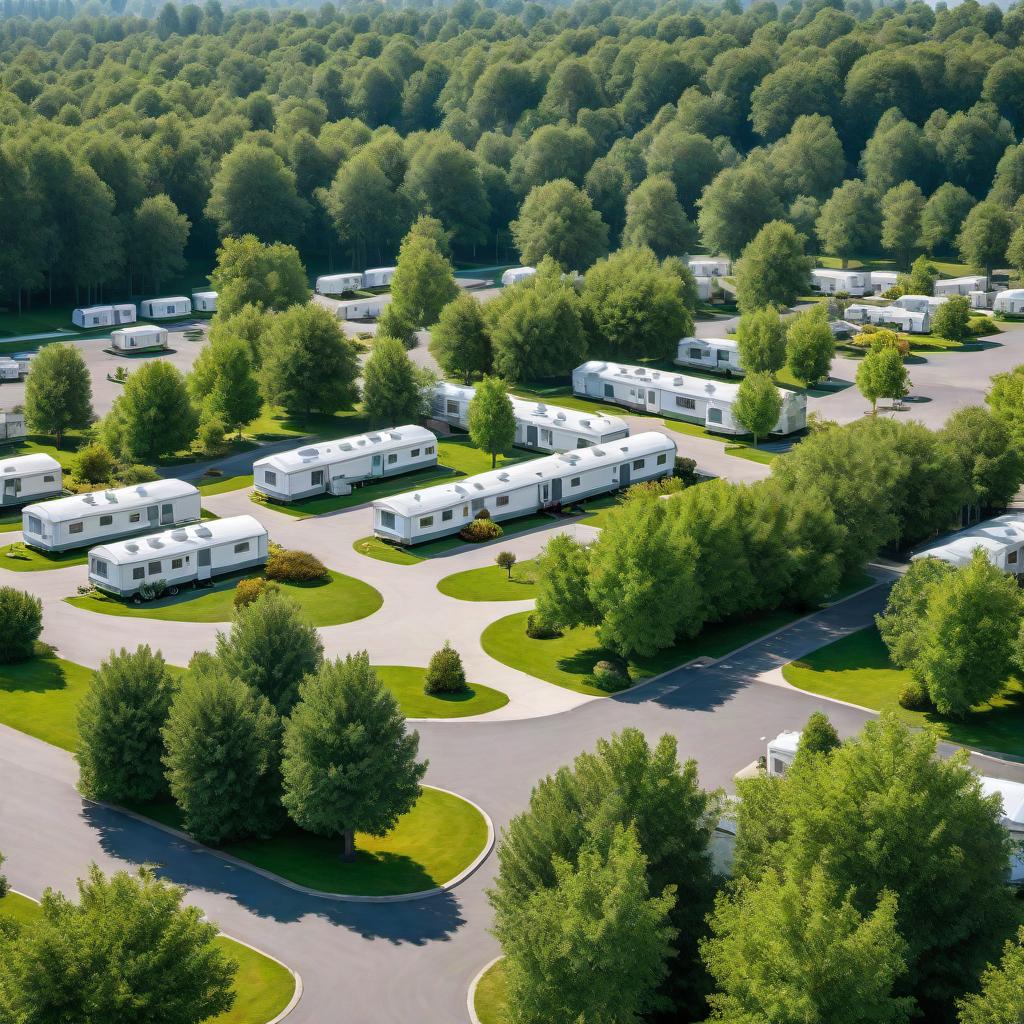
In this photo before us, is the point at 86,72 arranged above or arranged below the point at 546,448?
above

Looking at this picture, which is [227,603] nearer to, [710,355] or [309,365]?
[309,365]

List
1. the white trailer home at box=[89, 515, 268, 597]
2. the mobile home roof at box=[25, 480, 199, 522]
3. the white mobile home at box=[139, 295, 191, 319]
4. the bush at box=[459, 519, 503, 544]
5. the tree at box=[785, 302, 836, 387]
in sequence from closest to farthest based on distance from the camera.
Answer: the white trailer home at box=[89, 515, 268, 597]
the mobile home roof at box=[25, 480, 199, 522]
the bush at box=[459, 519, 503, 544]
the tree at box=[785, 302, 836, 387]
the white mobile home at box=[139, 295, 191, 319]

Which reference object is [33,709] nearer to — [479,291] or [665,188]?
[479,291]

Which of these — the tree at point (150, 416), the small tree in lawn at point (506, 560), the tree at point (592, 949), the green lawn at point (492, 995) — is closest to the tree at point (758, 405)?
the small tree in lawn at point (506, 560)

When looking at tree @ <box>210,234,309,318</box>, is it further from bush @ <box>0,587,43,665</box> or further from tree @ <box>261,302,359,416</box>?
bush @ <box>0,587,43,665</box>

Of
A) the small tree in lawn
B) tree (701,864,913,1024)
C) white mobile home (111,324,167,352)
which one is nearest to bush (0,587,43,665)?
the small tree in lawn

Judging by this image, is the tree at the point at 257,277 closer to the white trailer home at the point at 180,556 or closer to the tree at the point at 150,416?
the tree at the point at 150,416

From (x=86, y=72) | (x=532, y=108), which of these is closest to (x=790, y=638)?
(x=532, y=108)
